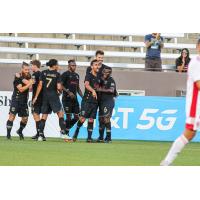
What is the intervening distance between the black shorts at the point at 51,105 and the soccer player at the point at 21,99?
Result: 58 cm

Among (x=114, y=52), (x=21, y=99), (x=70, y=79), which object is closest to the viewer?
(x=21, y=99)

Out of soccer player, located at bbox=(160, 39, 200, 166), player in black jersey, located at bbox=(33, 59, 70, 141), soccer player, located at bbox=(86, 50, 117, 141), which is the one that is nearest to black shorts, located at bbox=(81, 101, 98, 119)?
soccer player, located at bbox=(86, 50, 117, 141)

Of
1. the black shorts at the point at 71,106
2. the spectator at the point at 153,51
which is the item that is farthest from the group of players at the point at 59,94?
the spectator at the point at 153,51

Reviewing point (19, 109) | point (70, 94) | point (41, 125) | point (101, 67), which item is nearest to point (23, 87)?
point (19, 109)

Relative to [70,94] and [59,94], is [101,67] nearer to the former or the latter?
[59,94]

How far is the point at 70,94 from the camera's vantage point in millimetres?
19875

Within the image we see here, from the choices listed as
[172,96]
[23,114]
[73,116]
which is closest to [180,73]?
[172,96]

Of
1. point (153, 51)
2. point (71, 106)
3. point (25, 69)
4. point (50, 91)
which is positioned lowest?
point (71, 106)

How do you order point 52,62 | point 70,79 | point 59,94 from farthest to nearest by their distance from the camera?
point 70,79 → point 59,94 → point 52,62

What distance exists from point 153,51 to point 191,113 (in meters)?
12.3

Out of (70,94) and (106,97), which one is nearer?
(106,97)

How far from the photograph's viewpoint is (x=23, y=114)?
62.6 feet

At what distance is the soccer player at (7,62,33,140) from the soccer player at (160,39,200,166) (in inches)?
311

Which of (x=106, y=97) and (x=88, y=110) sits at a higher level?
(x=106, y=97)
